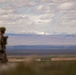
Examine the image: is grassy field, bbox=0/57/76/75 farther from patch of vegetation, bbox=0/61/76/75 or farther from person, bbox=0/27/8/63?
person, bbox=0/27/8/63

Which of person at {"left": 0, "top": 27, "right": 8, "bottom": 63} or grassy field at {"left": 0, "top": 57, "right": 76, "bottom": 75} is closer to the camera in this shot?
grassy field at {"left": 0, "top": 57, "right": 76, "bottom": 75}

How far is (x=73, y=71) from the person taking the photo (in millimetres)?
5605

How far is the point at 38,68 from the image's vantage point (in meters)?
5.48

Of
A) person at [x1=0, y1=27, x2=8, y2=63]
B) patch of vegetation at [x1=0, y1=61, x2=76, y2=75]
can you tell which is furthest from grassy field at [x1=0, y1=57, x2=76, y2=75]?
person at [x1=0, y1=27, x2=8, y2=63]

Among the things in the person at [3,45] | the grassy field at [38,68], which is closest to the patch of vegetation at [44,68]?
the grassy field at [38,68]

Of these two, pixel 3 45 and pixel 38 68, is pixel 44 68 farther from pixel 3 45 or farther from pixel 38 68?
pixel 3 45

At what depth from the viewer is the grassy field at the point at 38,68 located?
17.6 ft

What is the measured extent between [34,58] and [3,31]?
1248 millimetres

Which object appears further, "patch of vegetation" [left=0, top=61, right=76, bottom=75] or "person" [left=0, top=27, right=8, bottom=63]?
"person" [left=0, top=27, right=8, bottom=63]

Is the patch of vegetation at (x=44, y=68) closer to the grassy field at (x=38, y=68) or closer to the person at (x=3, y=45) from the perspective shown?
→ the grassy field at (x=38, y=68)

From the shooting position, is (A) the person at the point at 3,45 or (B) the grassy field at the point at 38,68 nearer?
(B) the grassy field at the point at 38,68

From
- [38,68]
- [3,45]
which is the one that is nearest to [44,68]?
[38,68]

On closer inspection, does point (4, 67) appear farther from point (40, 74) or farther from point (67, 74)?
point (67, 74)

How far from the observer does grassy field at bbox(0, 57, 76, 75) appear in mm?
5359
